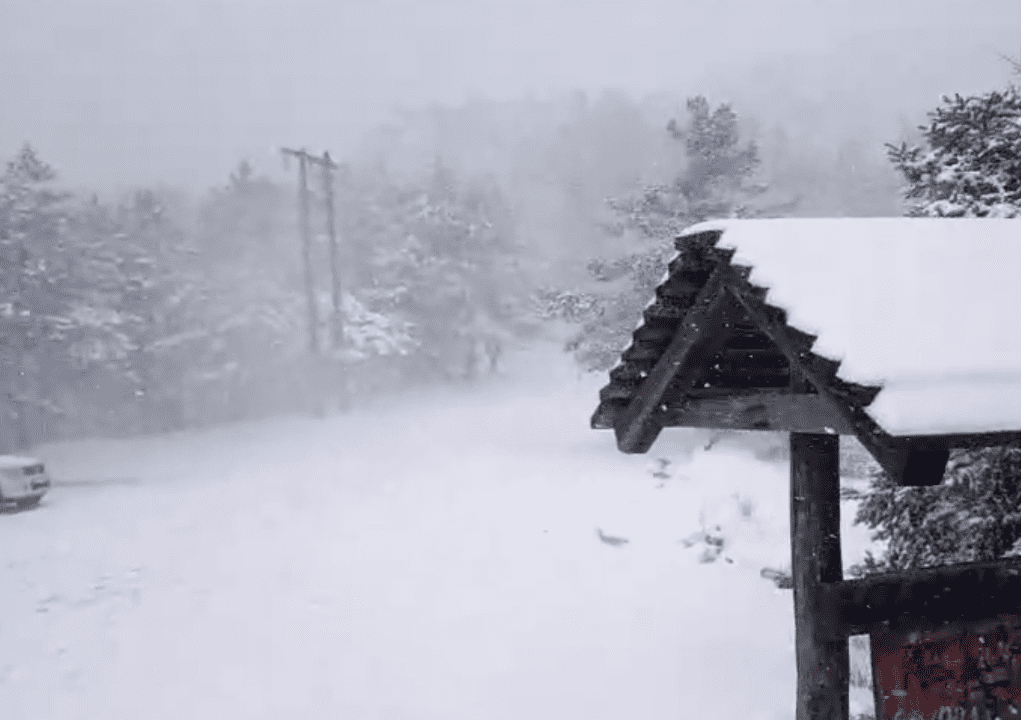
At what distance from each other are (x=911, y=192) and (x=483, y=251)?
41.4 m

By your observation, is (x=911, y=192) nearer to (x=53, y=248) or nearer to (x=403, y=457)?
(x=403, y=457)

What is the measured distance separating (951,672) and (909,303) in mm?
1913

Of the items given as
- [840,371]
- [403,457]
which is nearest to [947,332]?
[840,371]

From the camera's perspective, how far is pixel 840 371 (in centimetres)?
368

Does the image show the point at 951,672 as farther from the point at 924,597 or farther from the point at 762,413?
the point at 762,413

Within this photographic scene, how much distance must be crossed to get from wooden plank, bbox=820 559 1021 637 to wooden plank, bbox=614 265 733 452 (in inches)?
49.5

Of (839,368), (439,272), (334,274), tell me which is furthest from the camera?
(439,272)

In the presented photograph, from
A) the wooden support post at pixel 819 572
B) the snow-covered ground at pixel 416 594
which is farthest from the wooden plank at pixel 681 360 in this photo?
the snow-covered ground at pixel 416 594

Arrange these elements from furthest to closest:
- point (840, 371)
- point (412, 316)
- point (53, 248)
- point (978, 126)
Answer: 1. point (412, 316)
2. point (53, 248)
3. point (978, 126)
4. point (840, 371)

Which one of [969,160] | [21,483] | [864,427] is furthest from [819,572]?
[21,483]

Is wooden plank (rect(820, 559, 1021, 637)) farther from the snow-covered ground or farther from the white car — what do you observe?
the white car

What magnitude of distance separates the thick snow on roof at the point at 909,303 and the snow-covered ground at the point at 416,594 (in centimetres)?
574

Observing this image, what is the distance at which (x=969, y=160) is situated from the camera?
796 cm

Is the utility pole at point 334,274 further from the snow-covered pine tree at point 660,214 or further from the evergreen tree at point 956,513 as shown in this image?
the evergreen tree at point 956,513
